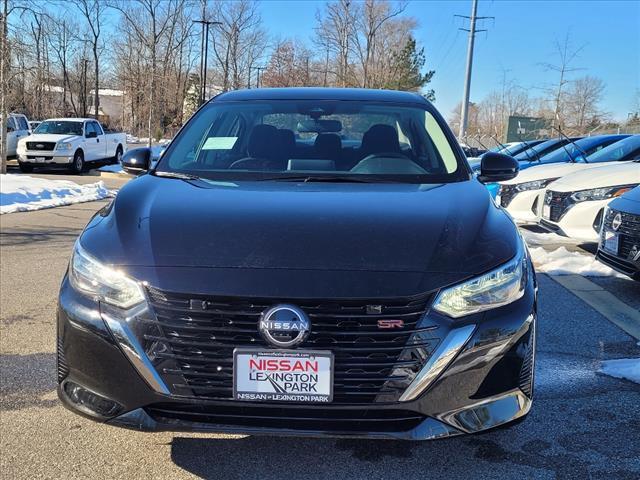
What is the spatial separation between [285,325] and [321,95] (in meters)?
2.24

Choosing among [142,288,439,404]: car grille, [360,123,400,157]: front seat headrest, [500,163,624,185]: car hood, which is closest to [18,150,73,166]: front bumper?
[500,163,624,185]: car hood

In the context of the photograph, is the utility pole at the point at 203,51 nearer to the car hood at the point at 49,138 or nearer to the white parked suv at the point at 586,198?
the car hood at the point at 49,138

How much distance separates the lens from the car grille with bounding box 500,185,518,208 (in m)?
9.38

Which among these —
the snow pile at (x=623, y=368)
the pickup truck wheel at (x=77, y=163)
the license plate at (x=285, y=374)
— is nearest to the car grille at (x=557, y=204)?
the snow pile at (x=623, y=368)

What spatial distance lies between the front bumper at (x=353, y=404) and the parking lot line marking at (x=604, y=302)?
8.42ft

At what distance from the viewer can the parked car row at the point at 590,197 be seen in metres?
4.96

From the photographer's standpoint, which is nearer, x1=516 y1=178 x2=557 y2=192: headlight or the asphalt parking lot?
the asphalt parking lot

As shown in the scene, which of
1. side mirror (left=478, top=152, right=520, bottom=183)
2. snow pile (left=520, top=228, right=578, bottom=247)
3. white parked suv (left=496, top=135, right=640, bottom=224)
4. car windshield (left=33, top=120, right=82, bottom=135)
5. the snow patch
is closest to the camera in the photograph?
side mirror (left=478, top=152, right=520, bottom=183)

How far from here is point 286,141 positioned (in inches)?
136

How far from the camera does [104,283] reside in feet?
7.13

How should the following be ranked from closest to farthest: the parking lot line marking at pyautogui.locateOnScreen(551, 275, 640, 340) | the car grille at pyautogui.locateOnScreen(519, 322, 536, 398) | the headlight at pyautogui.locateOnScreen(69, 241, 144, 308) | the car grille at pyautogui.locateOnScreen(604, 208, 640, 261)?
the headlight at pyautogui.locateOnScreen(69, 241, 144, 308), the car grille at pyautogui.locateOnScreen(519, 322, 536, 398), the parking lot line marking at pyautogui.locateOnScreen(551, 275, 640, 340), the car grille at pyautogui.locateOnScreen(604, 208, 640, 261)

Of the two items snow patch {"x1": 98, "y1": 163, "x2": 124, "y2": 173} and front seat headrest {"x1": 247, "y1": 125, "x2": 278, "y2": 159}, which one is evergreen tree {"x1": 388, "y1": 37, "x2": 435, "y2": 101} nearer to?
snow patch {"x1": 98, "y1": 163, "x2": 124, "y2": 173}

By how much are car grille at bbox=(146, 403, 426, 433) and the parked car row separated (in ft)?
11.5

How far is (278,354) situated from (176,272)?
1.52 ft
